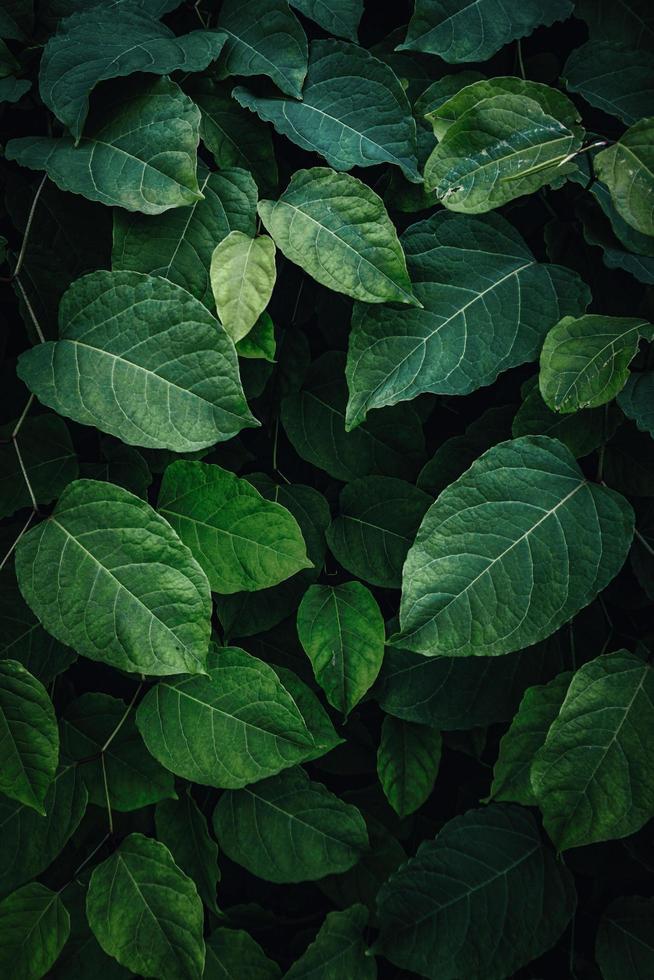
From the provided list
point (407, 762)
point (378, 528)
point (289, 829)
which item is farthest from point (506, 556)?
point (289, 829)

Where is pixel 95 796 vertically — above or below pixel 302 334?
below

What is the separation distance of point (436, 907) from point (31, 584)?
1.78 ft

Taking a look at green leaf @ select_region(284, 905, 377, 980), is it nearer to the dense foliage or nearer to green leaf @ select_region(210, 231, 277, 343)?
the dense foliage

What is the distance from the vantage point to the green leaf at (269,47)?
0.81 m

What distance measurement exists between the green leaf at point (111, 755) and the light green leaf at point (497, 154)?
65 centimetres

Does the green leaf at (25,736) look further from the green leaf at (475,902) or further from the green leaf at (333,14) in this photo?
the green leaf at (333,14)

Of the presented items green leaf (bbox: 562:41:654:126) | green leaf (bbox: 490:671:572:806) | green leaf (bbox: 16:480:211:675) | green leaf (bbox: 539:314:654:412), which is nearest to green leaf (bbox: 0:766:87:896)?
green leaf (bbox: 16:480:211:675)

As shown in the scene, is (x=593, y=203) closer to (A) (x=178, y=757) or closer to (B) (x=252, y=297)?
(B) (x=252, y=297)

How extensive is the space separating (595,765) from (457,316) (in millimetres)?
455

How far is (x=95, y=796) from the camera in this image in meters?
0.90

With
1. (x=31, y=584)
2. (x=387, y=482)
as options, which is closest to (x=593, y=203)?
(x=387, y=482)

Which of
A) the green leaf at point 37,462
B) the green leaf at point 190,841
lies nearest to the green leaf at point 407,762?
the green leaf at point 190,841

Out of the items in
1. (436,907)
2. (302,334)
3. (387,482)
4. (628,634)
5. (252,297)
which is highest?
(252,297)

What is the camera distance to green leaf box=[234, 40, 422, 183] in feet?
2.61
